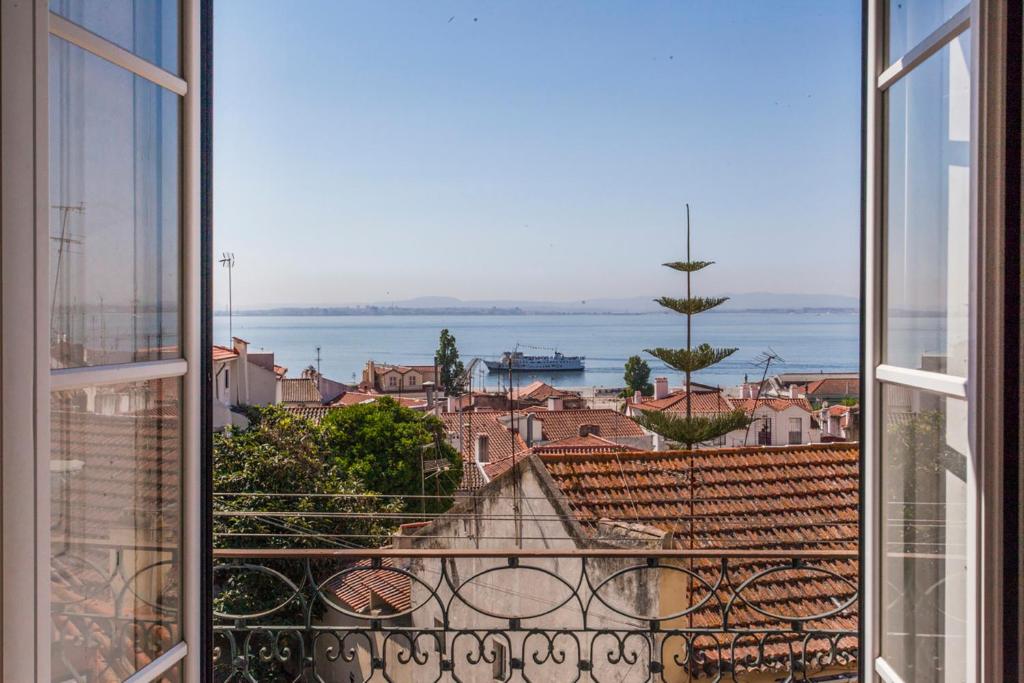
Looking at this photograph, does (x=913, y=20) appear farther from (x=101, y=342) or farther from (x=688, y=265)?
(x=688, y=265)

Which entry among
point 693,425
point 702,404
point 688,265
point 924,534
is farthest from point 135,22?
point 702,404

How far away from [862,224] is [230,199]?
844 centimetres

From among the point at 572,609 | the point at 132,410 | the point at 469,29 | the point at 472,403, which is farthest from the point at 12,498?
the point at 469,29

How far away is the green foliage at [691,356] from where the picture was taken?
4.22 metres

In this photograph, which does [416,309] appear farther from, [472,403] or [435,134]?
[472,403]

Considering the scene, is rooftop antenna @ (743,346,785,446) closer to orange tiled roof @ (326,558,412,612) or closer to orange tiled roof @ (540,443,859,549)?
orange tiled roof @ (540,443,859,549)

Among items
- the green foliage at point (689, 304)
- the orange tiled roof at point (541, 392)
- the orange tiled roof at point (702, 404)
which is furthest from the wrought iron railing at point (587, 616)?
the orange tiled roof at point (541, 392)

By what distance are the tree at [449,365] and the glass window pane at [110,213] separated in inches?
192

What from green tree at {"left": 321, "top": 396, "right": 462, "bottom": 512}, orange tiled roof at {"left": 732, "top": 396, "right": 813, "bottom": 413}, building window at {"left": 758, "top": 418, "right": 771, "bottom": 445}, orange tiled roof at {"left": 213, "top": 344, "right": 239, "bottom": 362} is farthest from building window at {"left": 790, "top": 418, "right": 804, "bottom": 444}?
orange tiled roof at {"left": 213, "top": 344, "right": 239, "bottom": 362}

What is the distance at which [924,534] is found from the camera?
978 millimetres

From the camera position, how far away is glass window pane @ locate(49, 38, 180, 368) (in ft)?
2.59

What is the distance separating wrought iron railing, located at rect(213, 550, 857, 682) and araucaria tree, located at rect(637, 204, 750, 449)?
2.39ft

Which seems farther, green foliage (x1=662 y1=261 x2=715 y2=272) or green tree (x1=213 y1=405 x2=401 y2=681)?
green tree (x1=213 y1=405 x2=401 y2=681)

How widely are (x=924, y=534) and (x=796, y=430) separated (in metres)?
4.89
